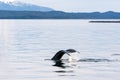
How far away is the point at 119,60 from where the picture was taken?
49.9 m

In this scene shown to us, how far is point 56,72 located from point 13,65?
6.71m

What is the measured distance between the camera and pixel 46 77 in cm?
3631

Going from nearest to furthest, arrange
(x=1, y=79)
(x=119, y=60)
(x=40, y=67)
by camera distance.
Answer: (x=1, y=79)
(x=40, y=67)
(x=119, y=60)

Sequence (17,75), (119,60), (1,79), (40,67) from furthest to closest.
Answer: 1. (119,60)
2. (40,67)
3. (17,75)
4. (1,79)

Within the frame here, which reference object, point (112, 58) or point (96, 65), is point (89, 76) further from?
point (112, 58)

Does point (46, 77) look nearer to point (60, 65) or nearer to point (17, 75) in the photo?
point (17, 75)

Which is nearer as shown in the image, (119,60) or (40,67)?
(40,67)

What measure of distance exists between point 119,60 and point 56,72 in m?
11.9

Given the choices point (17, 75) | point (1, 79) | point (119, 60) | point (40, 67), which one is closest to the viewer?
point (1, 79)

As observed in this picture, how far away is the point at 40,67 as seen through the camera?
43125 millimetres

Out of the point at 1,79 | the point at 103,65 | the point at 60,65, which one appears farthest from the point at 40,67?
the point at 1,79

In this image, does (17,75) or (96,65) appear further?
(96,65)

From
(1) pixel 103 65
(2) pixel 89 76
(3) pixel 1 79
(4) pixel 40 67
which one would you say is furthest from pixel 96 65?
(3) pixel 1 79

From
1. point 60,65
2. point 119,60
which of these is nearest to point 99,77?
point 60,65
